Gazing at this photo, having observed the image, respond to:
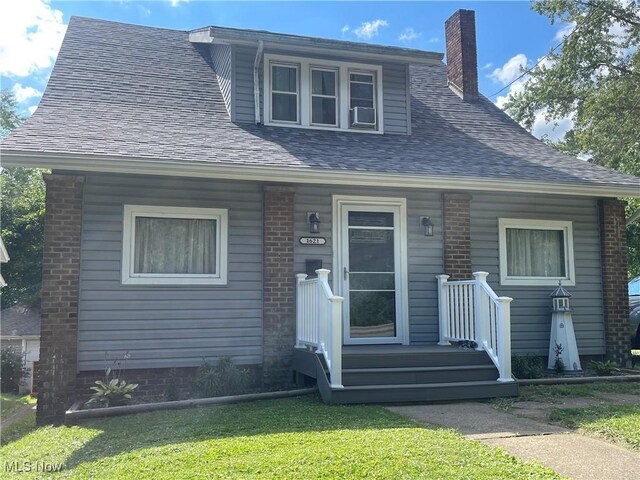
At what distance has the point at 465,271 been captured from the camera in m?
8.32

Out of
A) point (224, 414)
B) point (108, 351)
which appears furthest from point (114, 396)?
point (224, 414)

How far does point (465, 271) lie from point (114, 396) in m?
4.96

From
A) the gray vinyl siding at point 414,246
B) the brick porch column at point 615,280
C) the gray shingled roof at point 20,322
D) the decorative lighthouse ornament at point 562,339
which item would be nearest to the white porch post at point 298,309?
the gray vinyl siding at point 414,246

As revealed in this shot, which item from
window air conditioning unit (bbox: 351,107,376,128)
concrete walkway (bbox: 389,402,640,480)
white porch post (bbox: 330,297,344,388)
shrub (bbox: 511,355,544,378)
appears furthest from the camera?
window air conditioning unit (bbox: 351,107,376,128)

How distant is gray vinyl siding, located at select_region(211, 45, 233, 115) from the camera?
9039 mm

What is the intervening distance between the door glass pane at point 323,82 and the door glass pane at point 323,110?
0.36ft

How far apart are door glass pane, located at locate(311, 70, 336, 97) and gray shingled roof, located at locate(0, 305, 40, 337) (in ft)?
25.2

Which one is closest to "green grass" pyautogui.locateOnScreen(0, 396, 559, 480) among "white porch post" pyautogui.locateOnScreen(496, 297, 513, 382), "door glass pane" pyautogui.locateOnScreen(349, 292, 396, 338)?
"white porch post" pyautogui.locateOnScreen(496, 297, 513, 382)

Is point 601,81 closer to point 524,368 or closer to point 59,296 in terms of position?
point 524,368

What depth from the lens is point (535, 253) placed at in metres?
8.91

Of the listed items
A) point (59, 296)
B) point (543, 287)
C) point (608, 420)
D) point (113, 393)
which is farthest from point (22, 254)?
point (608, 420)

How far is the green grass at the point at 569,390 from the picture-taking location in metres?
6.60

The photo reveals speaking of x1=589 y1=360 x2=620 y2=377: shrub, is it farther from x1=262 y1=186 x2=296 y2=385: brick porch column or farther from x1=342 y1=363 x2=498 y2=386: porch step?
x1=262 y1=186 x2=296 y2=385: brick porch column

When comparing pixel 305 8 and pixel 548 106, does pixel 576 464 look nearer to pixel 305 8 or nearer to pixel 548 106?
pixel 305 8
